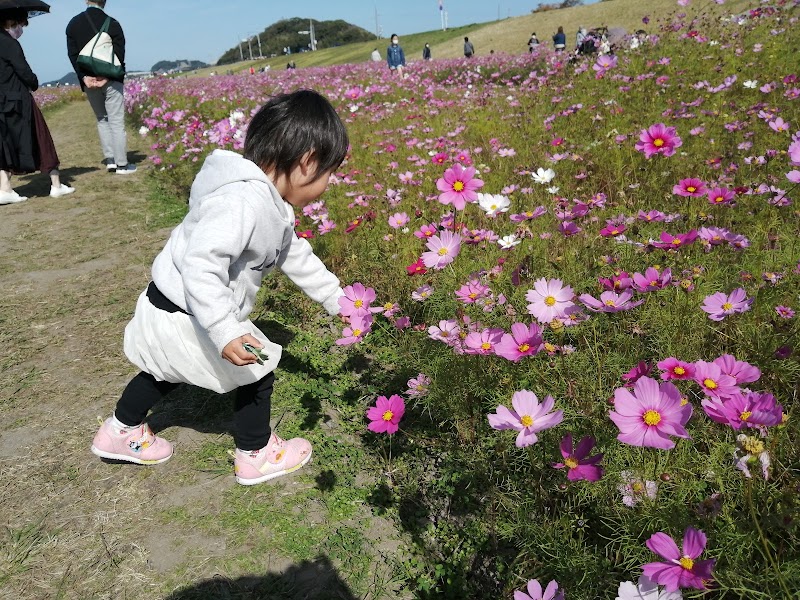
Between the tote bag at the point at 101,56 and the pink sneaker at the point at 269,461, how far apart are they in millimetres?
5290

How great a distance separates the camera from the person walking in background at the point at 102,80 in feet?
17.4

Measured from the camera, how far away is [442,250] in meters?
1.99

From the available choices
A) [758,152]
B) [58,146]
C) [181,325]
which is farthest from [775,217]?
[58,146]

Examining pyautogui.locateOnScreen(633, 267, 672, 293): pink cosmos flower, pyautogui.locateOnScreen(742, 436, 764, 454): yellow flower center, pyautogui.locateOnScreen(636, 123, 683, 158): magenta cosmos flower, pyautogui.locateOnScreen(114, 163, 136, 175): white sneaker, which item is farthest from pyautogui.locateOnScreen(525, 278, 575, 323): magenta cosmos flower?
pyautogui.locateOnScreen(114, 163, 136, 175): white sneaker

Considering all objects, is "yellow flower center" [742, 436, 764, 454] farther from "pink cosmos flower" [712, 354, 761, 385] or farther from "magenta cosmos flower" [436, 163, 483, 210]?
"magenta cosmos flower" [436, 163, 483, 210]

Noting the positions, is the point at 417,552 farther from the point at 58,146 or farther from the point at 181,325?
the point at 58,146

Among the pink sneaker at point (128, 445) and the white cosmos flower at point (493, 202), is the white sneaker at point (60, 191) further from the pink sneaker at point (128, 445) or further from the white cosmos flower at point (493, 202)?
the white cosmos flower at point (493, 202)

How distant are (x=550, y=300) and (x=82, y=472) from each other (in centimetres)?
170

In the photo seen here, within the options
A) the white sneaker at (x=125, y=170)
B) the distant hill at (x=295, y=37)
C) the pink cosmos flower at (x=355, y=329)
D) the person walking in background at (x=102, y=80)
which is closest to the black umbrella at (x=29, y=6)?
the person walking in background at (x=102, y=80)

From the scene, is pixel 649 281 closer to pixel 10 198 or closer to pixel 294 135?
pixel 294 135

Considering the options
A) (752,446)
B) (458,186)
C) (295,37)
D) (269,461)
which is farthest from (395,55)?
(295,37)

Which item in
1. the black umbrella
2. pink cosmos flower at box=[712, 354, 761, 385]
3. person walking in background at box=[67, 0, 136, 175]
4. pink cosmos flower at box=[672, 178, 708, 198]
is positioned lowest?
pink cosmos flower at box=[712, 354, 761, 385]

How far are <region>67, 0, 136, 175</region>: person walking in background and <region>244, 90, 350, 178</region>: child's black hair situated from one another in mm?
4999

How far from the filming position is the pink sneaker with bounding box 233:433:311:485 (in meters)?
1.73
